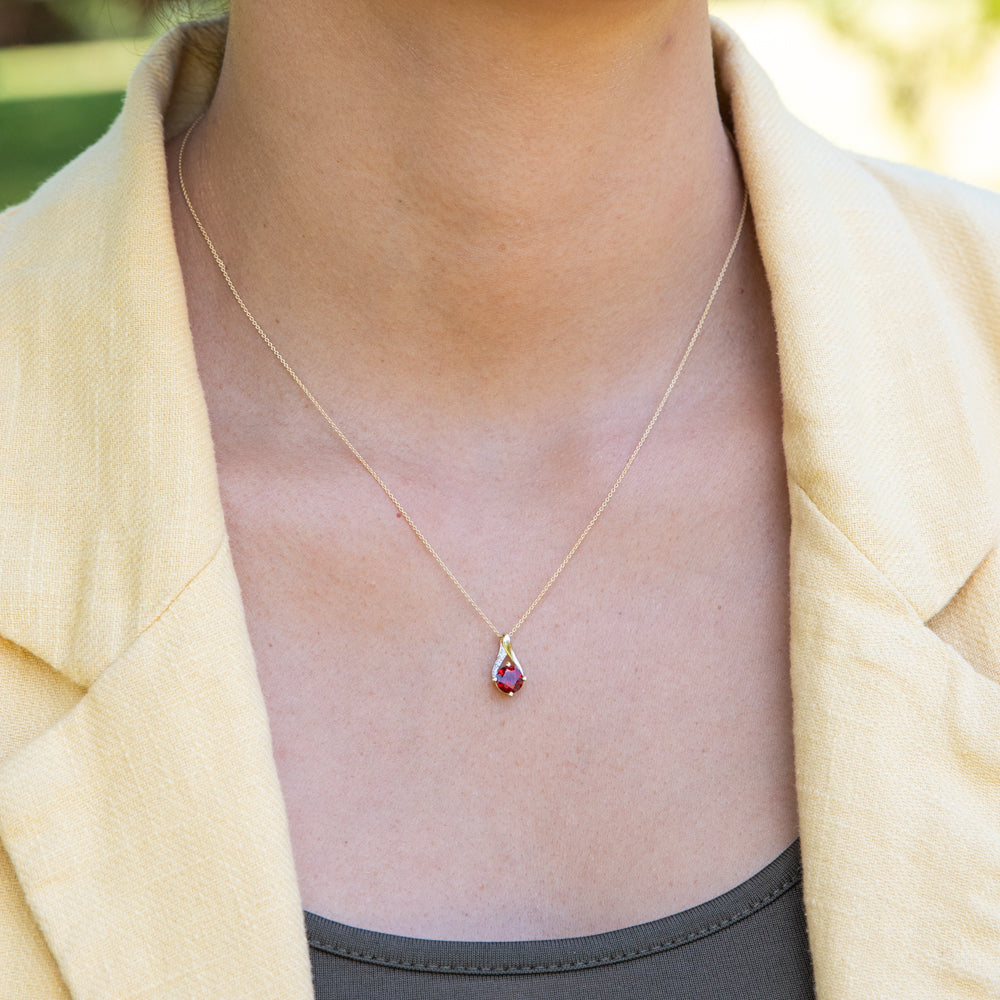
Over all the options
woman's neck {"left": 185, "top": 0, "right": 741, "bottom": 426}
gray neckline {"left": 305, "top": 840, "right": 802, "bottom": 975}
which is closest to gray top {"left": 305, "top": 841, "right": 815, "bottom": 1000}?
gray neckline {"left": 305, "top": 840, "right": 802, "bottom": 975}

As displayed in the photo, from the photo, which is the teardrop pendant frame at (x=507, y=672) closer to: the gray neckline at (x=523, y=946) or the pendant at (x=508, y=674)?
the pendant at (x=508, y=674)

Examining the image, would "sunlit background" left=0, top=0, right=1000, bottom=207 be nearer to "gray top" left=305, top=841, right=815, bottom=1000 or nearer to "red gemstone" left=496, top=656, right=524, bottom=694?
"red gemstone" left=496, top=656, right=524, bottom=694

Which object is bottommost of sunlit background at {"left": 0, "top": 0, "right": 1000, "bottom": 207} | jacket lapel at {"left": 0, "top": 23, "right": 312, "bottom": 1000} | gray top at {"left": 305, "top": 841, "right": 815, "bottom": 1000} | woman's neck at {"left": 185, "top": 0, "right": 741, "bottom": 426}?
gray top at {"left": 305, "top": 841, "right": 815, "bottom": 1000}

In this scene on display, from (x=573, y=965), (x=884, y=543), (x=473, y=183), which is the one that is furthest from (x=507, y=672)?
(x=473, y=183)

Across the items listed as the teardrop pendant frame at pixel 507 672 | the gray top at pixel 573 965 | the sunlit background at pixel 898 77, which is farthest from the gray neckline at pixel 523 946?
the sunlit background at pixel 898 77

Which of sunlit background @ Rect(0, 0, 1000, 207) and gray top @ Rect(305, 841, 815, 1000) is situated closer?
gray top @ Rect(305, 841, 815, 1000)

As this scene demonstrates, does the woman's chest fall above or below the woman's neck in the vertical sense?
below

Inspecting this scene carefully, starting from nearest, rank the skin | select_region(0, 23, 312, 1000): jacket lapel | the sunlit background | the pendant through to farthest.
A: select_region(0, 23, 312, 1000): jacket lapel → the skin → the pendant → the sunlit background

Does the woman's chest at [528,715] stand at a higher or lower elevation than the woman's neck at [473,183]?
lower
